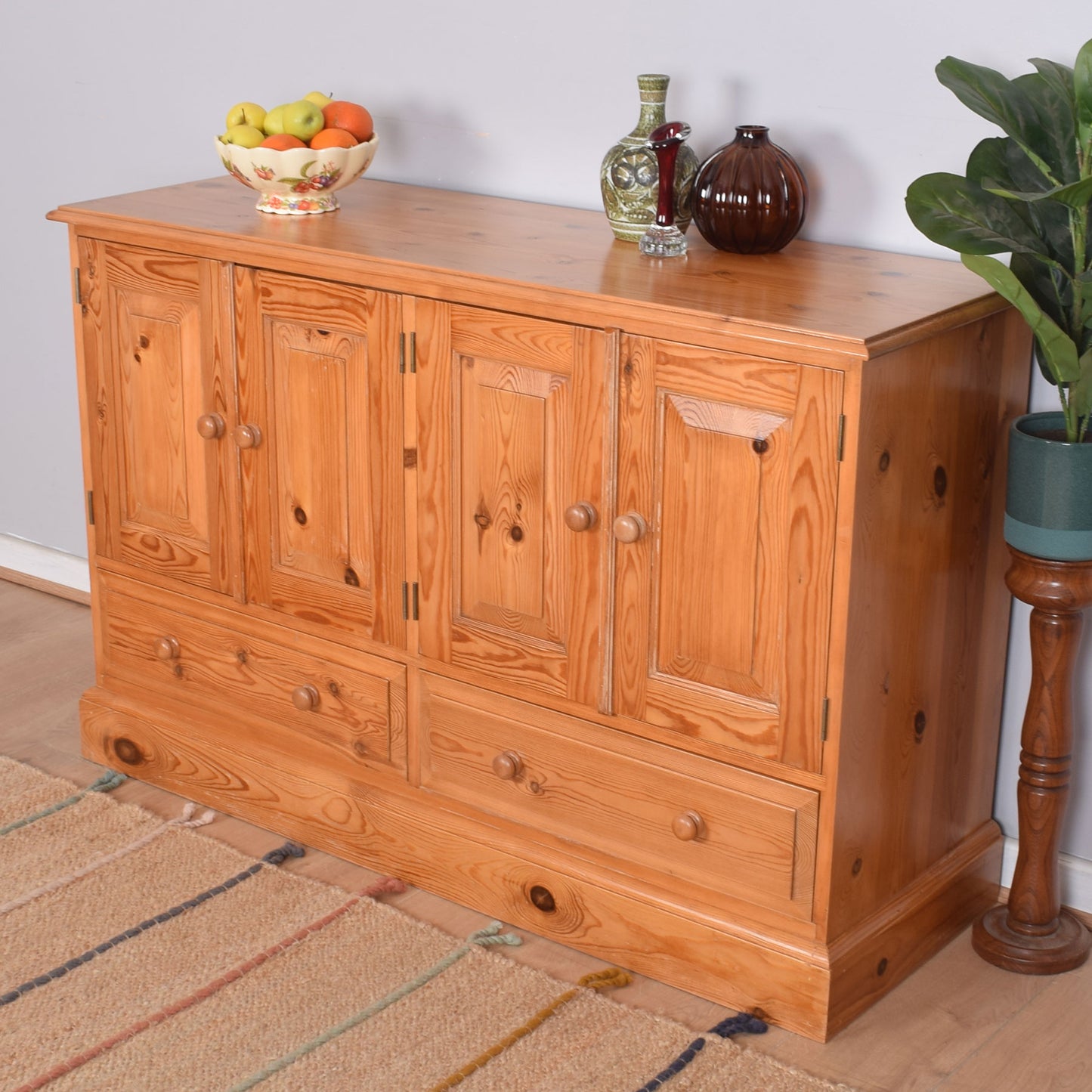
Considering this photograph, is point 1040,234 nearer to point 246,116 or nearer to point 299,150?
point 299,150

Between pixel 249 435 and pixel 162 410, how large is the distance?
22cm

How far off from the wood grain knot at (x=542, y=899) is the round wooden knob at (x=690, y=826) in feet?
0.87

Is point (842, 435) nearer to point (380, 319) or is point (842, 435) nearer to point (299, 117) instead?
point (380, 319)

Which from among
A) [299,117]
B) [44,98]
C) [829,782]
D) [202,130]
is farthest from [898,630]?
[44,98]

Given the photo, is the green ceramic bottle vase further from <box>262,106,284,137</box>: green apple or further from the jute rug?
the jute rug

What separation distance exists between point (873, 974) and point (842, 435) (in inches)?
30.6

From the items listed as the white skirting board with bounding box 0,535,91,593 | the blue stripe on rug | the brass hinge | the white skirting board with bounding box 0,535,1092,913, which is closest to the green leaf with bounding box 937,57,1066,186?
the brass hinge

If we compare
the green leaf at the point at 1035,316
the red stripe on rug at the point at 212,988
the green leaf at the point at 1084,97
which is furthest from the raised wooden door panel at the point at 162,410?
the green leaf at the point at 1084,97

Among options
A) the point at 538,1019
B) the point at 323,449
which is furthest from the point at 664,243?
the point at 538,1019

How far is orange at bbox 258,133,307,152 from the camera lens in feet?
7.80

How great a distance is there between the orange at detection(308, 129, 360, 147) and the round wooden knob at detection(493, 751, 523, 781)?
0.98m

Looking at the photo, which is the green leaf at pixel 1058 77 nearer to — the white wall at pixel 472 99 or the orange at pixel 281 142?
the white wall at pixel 472 99

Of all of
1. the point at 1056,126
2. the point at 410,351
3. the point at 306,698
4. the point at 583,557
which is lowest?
the point at 306,698

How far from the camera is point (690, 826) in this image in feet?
6.74
